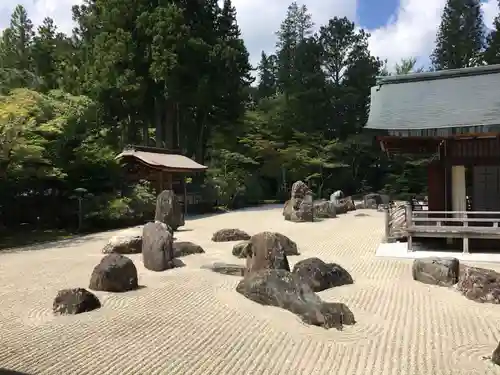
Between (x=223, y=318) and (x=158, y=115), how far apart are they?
22.9 m

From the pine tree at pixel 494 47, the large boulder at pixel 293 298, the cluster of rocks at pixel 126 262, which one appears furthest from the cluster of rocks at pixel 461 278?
the pine tree at pixel 494 47

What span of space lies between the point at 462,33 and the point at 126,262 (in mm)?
41029

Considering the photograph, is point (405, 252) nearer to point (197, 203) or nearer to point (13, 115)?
point (13, 115)

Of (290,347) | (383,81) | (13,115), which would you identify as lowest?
(290,347)

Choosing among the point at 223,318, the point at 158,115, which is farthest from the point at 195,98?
the point at 223,318

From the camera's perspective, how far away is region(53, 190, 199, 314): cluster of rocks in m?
6.98

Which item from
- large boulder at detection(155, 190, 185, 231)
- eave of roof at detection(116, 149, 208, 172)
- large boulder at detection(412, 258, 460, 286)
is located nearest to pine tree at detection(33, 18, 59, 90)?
eave of roof at detection(116, 149, 208, 172)

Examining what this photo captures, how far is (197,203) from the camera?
83.6ft

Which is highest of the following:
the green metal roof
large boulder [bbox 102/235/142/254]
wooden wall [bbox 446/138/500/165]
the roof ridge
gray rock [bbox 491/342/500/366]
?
the roof ridge

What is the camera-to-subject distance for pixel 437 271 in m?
8.86

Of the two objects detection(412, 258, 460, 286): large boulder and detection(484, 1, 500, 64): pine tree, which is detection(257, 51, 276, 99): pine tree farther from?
detection(412, 258, 460, 286): large boulder

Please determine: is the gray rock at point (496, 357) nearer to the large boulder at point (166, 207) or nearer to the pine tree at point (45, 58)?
the large boulder at point (166, 207)

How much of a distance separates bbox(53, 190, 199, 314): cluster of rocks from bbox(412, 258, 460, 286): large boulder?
210 inches

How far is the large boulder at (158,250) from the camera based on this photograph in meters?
10.1
